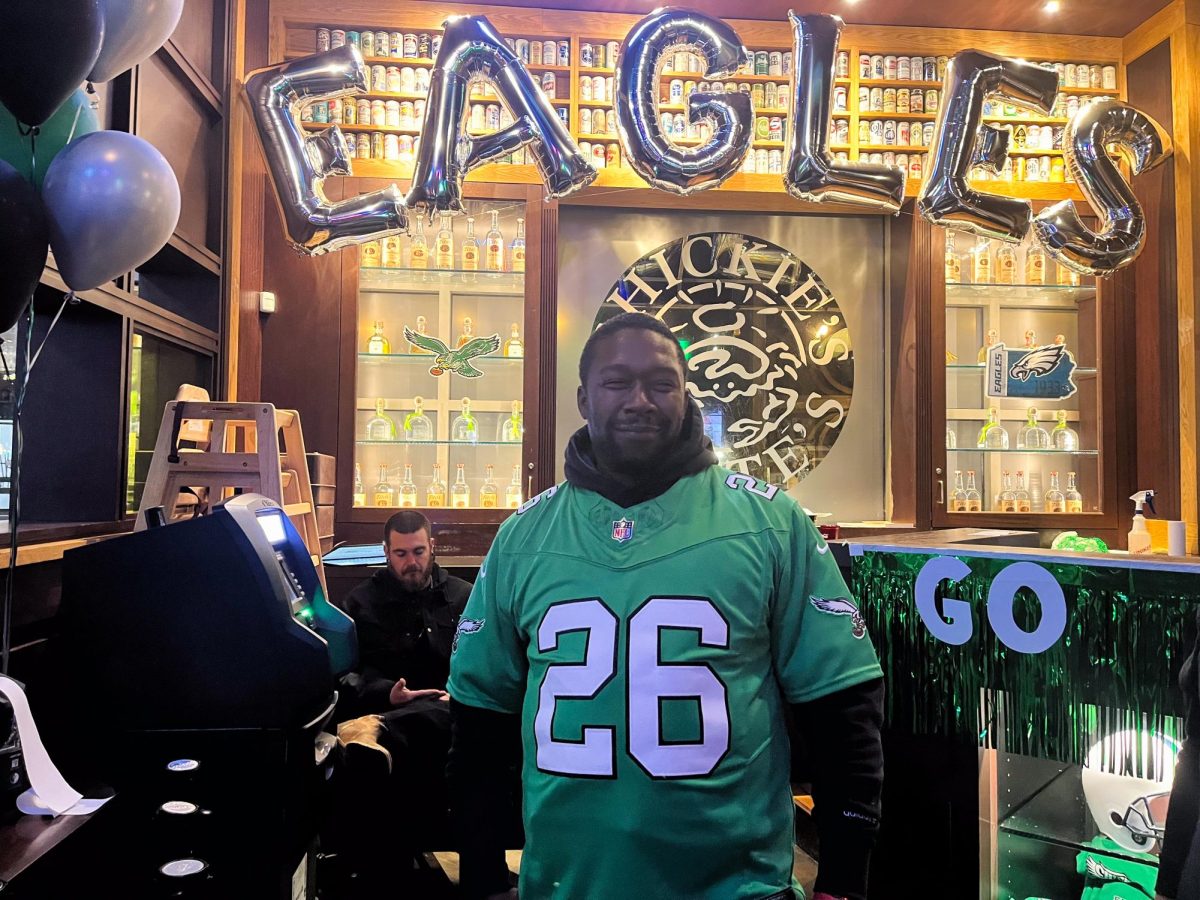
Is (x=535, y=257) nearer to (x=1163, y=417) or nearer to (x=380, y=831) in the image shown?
(x=380, y=831)

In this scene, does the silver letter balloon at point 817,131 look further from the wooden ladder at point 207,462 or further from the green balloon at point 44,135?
the green balloon at point 44,135

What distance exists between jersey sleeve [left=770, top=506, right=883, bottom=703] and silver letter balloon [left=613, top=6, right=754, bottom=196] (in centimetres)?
183

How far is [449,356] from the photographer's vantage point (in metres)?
3.83

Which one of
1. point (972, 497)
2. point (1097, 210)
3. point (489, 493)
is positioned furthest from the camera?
point (972, 497)

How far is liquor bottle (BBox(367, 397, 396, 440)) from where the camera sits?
3.75 m

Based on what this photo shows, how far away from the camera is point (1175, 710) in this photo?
4.72ft

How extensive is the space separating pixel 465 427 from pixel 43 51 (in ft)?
8.37

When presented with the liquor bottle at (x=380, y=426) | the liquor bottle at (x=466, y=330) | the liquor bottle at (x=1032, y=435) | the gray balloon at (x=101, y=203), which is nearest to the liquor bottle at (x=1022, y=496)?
the liquor bottle at (x=1032, y=435)

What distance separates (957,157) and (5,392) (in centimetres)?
291

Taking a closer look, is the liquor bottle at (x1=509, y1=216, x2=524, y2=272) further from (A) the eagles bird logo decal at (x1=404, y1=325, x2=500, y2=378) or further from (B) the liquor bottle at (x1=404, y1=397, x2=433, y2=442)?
(B) the liquor bottle at (x1=404, y1=397, x2=433, y2=442)

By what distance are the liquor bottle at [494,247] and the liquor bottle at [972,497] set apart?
7.79ft

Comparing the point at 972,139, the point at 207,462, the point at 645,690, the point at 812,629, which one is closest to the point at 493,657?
the point at 645,690

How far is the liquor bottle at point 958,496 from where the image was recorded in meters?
3.86

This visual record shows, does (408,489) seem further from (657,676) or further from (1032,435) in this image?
(1032,435)
